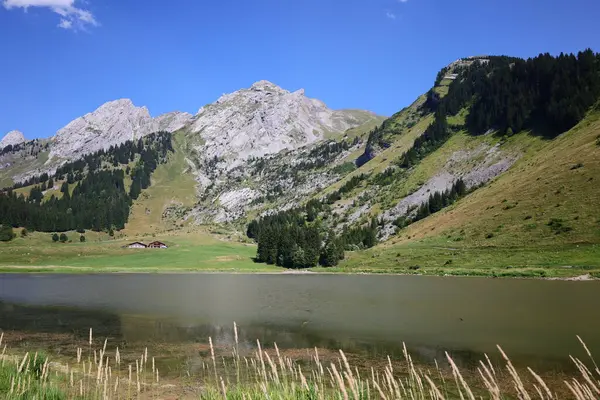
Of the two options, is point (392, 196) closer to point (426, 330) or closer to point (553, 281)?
point (553, 281)

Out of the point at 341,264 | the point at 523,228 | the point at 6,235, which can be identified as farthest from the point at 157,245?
the point at 523,228

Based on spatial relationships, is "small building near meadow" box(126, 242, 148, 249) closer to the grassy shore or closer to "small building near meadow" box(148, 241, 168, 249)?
"small building near meadow" box(148, 241, 168, 249)

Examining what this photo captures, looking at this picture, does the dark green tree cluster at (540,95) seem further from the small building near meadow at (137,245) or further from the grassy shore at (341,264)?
the small building near meadow at (137,245)

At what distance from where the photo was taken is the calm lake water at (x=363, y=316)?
2639cm

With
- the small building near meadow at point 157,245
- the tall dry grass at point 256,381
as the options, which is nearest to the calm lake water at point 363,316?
the tall dry grass at point 256,381

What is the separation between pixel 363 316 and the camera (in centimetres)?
3884

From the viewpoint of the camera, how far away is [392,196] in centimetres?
17062

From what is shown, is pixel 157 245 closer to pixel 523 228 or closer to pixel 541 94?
pixel 523 228

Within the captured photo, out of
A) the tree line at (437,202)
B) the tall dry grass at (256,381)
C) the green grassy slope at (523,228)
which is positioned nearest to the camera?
the tall dry grass at (256,381)

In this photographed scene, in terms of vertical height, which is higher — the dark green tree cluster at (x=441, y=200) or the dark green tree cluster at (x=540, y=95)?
the dark green tree cluster at (x=540, y=95)

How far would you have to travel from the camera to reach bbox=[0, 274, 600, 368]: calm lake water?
86.6 feet

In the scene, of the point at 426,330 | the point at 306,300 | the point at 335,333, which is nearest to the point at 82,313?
the point at 306,300

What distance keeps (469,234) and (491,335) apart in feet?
240

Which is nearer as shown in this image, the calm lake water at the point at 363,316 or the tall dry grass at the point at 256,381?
the tall dry grass at the point at 256,381
